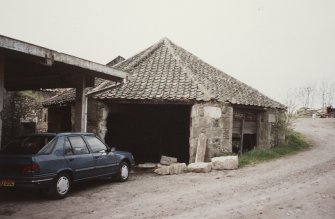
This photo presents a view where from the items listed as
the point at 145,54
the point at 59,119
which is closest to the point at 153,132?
the point at 145,54

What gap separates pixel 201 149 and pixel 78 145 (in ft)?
17.3

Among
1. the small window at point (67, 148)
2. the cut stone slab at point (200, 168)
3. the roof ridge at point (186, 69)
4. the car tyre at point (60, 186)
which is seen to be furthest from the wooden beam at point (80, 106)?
the roof ridge at point (186, 69)

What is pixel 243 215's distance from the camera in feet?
21.1

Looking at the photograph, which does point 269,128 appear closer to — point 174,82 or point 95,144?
point 174,82

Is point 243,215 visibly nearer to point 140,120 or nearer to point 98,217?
point 98,217

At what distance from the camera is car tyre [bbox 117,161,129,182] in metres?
10.0

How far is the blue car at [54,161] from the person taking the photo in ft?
24.3

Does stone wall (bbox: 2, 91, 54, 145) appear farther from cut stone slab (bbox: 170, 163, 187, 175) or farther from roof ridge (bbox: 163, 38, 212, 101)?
cut stone slab (bbox: 170, 163, 187, 175)

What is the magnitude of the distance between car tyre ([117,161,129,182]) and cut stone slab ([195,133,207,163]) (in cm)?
316

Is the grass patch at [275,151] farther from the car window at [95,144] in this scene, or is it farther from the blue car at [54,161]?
the blue car at [54,161]

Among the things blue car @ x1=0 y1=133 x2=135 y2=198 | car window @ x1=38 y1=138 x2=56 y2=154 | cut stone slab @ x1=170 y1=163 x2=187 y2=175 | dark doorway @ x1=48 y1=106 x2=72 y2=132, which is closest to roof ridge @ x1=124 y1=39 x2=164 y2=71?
dark doorway @ x1=48 y1=106 x2=72 y2=132

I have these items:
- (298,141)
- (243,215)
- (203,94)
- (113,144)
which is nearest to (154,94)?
(203,94)

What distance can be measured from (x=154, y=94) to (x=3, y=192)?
6.29m

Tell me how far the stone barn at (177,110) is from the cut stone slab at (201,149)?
0.20 meters
